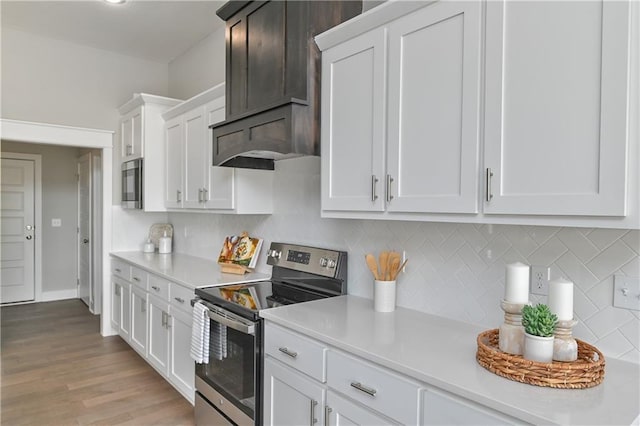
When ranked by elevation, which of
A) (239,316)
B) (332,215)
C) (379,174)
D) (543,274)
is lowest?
(239,316)

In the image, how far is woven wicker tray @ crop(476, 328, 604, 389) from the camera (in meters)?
1.15

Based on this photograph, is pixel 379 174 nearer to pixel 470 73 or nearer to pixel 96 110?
pixel 470 73

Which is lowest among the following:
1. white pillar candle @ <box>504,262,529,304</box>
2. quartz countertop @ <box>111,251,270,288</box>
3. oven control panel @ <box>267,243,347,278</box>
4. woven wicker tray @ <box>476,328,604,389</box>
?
quartz countertop @ <box>111,251,270,288</box>

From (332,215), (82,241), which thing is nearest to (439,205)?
(332,215)

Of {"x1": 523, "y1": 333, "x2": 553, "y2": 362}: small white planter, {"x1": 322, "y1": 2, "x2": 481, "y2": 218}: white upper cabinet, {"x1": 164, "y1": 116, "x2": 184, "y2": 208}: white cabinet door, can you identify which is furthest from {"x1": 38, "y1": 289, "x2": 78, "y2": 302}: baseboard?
{"x1": 523, "y1": 333, "x2": 553, "y2": 362}: small white planter

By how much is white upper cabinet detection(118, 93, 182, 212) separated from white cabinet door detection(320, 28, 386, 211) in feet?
8.37

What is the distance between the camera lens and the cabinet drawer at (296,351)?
167 cm

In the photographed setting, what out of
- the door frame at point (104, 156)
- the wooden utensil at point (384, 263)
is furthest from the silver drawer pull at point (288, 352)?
the door frame at point (104, 156)

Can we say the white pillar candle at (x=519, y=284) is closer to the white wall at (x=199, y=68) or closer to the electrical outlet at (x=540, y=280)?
the electrical outlet at (x=540, y=280)

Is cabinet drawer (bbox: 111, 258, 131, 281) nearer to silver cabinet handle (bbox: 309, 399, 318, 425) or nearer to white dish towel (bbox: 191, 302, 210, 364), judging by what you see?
white dish towel (bbox: 191, 302, 210, 364)

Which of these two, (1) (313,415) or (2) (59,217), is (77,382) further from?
(2) (59,217)

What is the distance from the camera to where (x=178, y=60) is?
182 inches

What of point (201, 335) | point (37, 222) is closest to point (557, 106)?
point (201, 335)

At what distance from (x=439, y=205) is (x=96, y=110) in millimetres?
4223
